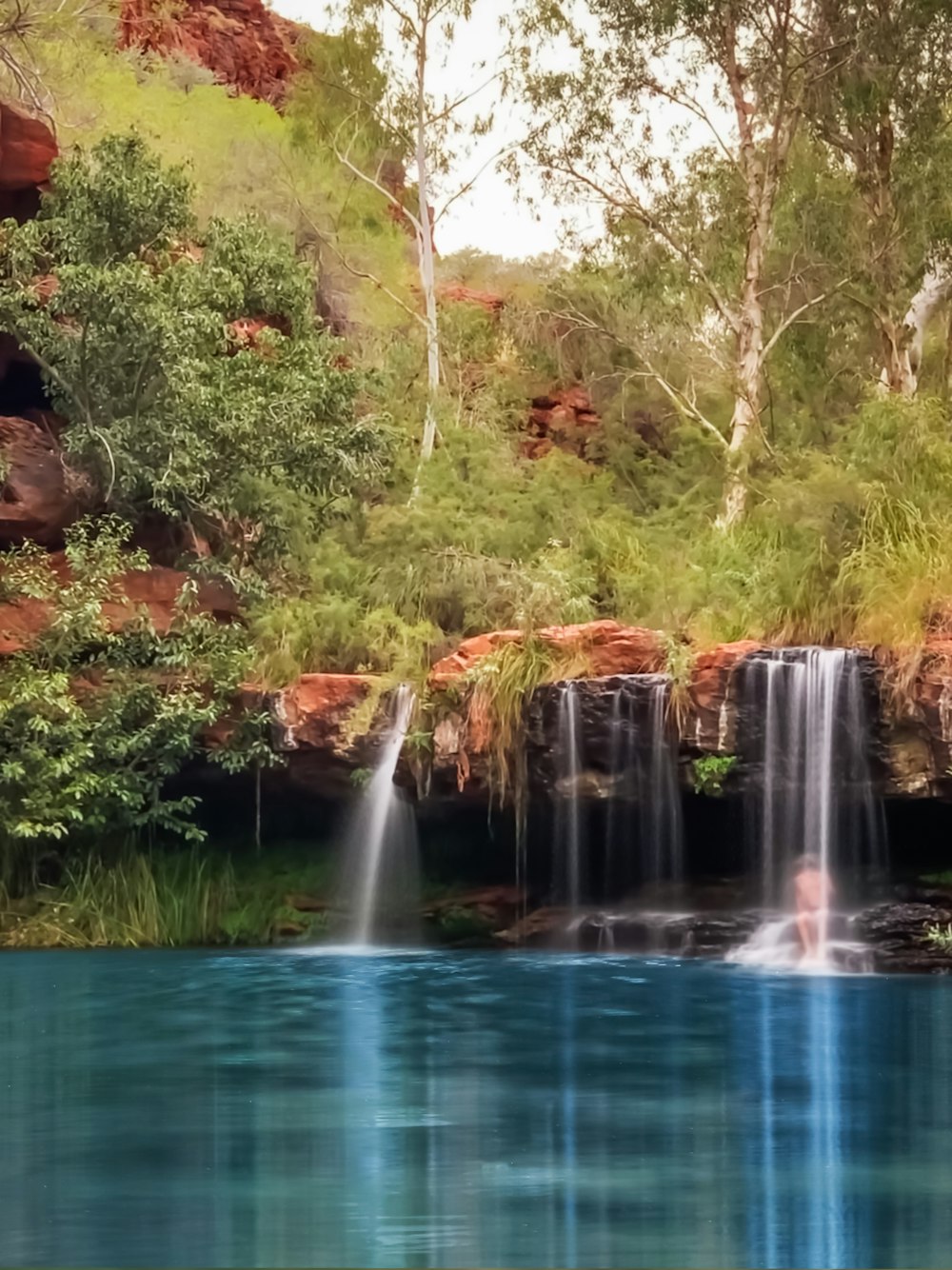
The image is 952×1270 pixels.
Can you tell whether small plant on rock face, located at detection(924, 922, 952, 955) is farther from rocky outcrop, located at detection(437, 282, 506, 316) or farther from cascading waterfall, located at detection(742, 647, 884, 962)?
rocky outcrop, located at detection(437, 282, 506, 316)

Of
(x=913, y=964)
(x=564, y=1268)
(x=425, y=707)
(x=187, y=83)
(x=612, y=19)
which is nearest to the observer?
(x=564, y=1268)

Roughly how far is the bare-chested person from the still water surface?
9.65 feet

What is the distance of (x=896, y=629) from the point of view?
531 inches

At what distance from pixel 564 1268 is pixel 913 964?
908 centimetres

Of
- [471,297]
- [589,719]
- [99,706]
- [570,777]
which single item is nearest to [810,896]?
[570,777]

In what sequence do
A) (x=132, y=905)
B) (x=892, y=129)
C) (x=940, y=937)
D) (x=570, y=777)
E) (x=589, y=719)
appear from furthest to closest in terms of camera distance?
(x=892, y=129)
(x=132, y=905)
(x=570, y=777)
(x=589, y=719)
(x=940, y=937)

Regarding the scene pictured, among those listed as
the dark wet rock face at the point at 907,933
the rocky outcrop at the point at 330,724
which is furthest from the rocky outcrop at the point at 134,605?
the dark wet rock face at the point at 907,933

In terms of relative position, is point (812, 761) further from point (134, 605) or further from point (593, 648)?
point (134, 605)

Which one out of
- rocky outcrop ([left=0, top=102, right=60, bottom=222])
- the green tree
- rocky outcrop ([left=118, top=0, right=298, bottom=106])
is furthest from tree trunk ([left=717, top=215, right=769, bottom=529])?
rocky outcrop ([left=118, top=0, right=298, bottom=106])

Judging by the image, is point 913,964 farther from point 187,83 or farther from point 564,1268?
point 187,83

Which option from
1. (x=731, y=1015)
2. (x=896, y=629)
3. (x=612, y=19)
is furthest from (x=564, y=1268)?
(x=612, y=19)

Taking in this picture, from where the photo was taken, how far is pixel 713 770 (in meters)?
14.0

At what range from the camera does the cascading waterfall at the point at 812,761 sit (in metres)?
13.8

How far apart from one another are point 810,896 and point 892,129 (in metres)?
14.0
